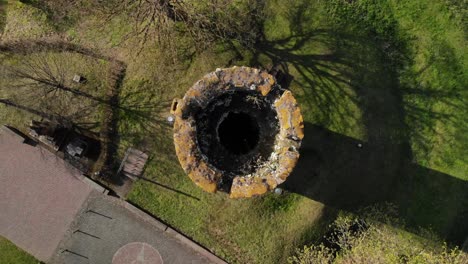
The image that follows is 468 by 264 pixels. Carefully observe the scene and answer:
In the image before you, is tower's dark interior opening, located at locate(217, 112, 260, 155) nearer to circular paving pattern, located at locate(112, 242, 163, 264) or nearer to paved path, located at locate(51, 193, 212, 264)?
paved path, located at locate(51, 193, 212, 264)

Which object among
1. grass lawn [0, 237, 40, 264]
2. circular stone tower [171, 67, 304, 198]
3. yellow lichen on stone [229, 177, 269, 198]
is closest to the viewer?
yellow lichen on stone [229, 177, 269, 198]

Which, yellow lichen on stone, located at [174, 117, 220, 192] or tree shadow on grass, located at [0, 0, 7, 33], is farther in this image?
tree shadow on grass, located at [0, 0, 7, 33]

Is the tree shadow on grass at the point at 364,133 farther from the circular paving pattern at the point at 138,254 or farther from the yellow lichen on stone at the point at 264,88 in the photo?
the circular paving pattern at the point at 138,254

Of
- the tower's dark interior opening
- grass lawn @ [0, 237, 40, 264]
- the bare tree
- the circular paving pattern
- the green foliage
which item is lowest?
grass lawn @ [0, 237, 40, 264]

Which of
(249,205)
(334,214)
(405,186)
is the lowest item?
(249,205)

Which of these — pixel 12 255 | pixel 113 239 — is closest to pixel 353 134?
pixel 113 239

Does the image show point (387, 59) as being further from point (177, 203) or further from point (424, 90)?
point (177, 203)

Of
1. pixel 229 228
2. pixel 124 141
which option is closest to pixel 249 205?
pixel 229 228

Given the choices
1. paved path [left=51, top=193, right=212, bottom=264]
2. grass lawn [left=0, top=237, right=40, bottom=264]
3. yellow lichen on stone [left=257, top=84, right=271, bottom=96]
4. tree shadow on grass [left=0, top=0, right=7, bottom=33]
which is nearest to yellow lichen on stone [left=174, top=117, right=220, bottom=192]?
yellow lichen on stone [left=257, top=84, right=271, bottom=96]
